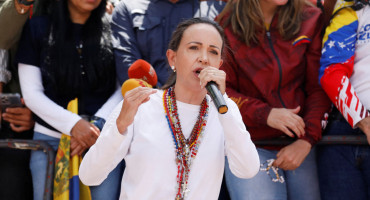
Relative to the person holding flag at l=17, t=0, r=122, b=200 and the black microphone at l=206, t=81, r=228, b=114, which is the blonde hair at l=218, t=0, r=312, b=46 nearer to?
the person holding flag at l=17, t=0, r=122, b=200

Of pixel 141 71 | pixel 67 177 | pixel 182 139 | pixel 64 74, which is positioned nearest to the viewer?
pixel 182 139

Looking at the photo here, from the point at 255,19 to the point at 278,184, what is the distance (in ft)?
3.29

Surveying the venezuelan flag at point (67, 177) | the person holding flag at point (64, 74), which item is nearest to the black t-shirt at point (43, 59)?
the person holding flag at point (64, 74)

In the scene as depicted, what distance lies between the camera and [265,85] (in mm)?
2912

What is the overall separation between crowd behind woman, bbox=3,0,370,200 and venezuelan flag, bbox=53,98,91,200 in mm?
55

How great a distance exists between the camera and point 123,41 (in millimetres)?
3260

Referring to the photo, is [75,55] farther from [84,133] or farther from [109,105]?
[84,133]

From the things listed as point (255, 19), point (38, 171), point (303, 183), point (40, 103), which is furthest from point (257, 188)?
point (40, 103)

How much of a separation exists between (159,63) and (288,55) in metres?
0.85

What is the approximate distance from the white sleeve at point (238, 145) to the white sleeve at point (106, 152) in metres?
0.45

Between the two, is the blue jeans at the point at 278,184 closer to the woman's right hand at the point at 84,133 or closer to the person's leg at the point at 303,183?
the person's leg at the point at 303,183

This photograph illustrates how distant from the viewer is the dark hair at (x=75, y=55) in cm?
309

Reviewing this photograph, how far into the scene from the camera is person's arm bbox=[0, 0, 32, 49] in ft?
10.0

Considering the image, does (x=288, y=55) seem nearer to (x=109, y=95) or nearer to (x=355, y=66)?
(x=355, y=66)
